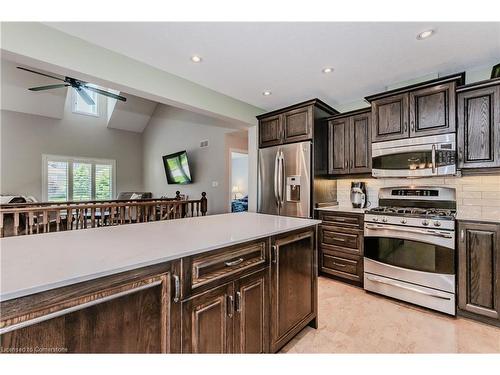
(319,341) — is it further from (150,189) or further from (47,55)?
(150,189)

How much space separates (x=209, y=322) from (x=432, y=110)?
2.90 meters

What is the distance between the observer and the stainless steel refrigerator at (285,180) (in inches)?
125

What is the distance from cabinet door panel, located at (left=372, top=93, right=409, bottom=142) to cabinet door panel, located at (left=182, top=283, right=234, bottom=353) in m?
2.56

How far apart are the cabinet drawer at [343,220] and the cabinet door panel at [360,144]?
0.67 metres

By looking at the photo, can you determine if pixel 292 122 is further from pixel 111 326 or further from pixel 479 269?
pixel 111 326

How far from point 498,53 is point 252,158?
9.91ft

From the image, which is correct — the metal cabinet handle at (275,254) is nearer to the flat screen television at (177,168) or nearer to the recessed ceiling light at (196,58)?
the recessed ceiling light at (196,58)

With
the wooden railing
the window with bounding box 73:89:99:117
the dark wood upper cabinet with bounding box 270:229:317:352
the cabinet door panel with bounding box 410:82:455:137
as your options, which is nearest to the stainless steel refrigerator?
the cabinet door panel with bounding box 410:82:455:137

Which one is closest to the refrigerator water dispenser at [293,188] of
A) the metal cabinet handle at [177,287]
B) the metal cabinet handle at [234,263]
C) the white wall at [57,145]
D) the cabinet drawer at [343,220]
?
the cabinet drawer at [343,220]

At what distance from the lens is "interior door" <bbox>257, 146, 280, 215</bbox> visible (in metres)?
3.52

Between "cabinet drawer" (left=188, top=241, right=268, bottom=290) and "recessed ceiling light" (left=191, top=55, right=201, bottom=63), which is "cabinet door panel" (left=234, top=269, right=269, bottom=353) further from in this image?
"recessed ceiling light" (left=191, top=55, right=201, bottom=63)

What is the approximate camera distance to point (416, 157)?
2.58m

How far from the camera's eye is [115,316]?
89 centimetres
